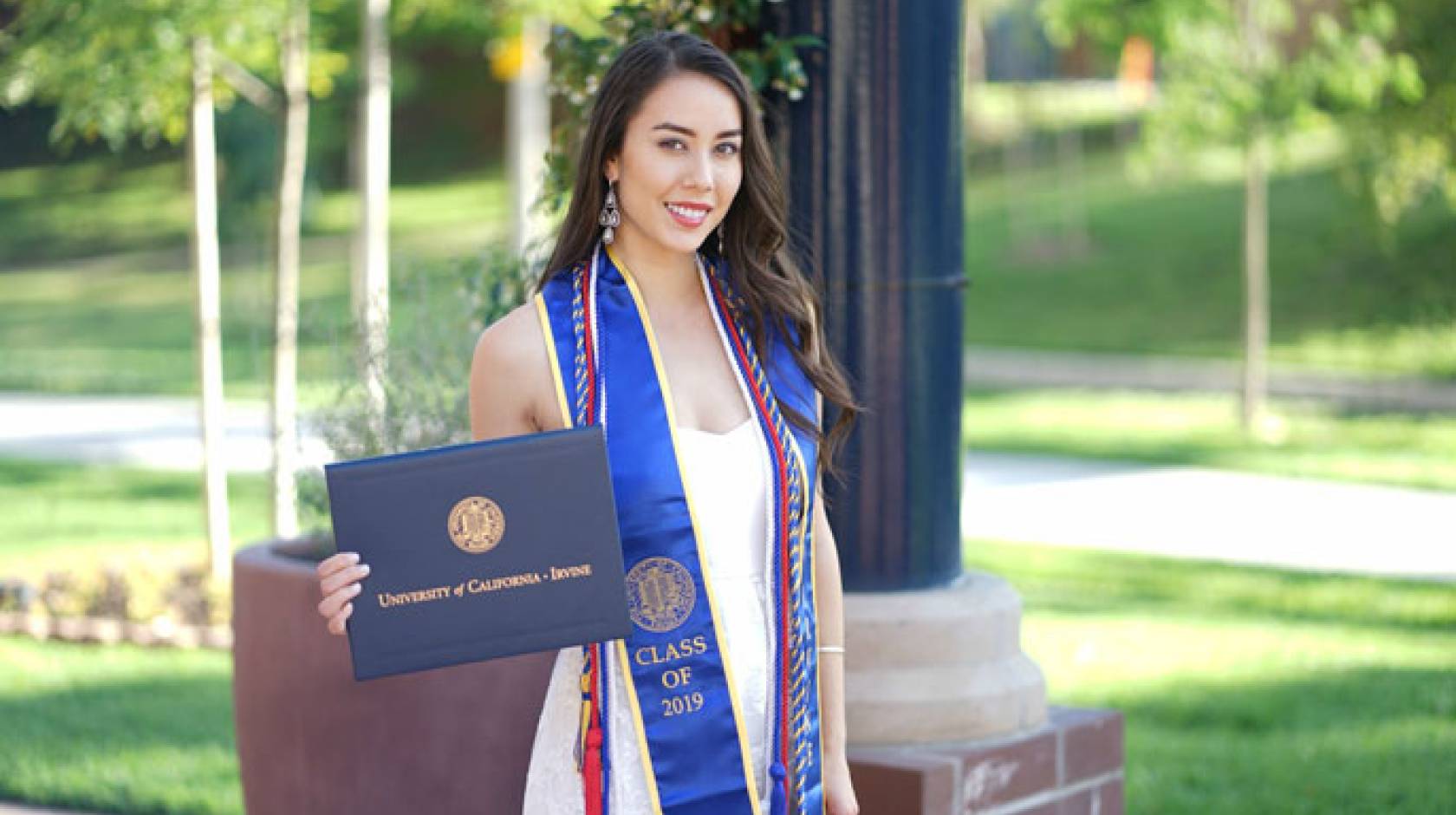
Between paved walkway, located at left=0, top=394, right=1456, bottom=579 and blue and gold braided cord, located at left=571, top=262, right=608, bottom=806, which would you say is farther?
paved walkway, located at left=0, top=394, right=1456, bottom=579

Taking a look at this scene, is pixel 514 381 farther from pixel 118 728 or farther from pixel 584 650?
pixel 118 728

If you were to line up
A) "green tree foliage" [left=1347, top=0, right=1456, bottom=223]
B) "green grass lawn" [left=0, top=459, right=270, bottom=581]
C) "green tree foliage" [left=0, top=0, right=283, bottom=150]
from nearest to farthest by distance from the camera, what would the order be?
"green tree foliage" [left=0, top=0, right=283, bottom=150]
"green grass lawn" [left=0, top=459, right=270, bottom=581]
"green tree foliage" [left=1347, top=0, right=1456, bottom=223]

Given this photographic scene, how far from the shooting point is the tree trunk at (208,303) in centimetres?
816

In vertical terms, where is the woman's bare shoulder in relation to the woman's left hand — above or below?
above

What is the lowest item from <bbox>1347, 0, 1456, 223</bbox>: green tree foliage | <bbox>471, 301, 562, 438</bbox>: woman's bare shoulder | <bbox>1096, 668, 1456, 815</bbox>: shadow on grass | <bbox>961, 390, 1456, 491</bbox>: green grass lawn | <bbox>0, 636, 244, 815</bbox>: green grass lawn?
<bbox>961, 390, 1456, 491</bbox>: green grass lawn

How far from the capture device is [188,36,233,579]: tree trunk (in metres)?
8.16

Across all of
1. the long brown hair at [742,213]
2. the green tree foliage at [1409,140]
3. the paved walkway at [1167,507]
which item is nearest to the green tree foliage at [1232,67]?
the green tree foliage at [1409,140]

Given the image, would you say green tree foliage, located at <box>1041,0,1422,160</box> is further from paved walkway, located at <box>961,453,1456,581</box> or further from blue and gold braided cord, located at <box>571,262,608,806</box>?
blue and gold braided cord, located at <box>571,262,608,806</box>

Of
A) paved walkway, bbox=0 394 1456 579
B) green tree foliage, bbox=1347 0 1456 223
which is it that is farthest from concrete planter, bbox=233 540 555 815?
green tree foliage, bbox=1347 0 1456 223

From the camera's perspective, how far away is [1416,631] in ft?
25.6

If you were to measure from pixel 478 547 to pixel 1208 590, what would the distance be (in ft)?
21.6

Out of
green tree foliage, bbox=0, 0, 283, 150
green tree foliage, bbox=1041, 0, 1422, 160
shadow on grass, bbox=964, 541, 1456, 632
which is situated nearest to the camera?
green tree foliage, bbox=0, 0, 283, 150

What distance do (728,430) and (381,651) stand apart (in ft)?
2.05

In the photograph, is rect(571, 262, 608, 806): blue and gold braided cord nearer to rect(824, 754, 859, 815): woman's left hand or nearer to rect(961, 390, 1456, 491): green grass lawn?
rect(824, 754, 859, 815): woman's left hand
